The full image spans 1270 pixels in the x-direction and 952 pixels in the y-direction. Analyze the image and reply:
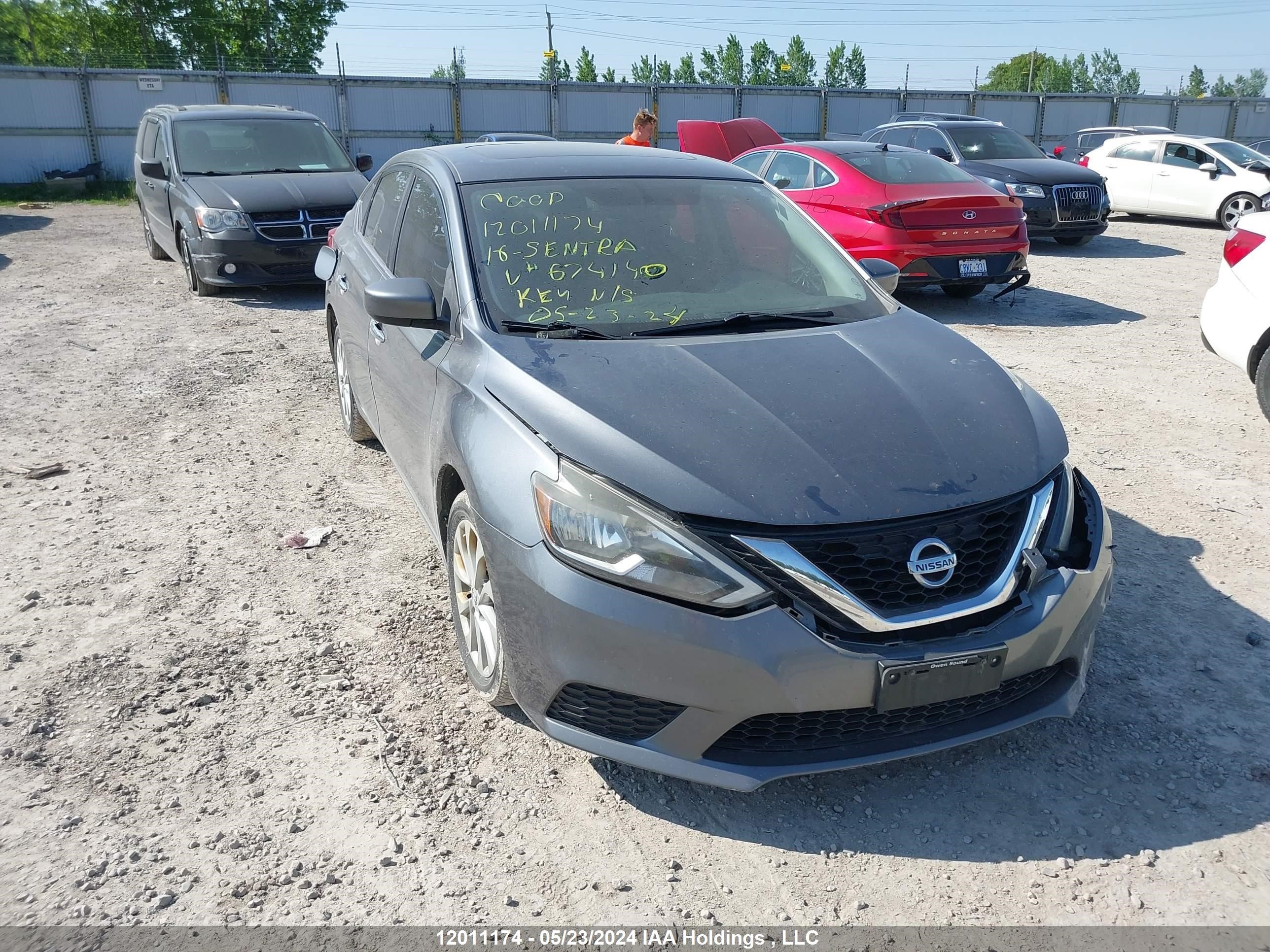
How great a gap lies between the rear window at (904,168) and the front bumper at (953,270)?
2.91 feet

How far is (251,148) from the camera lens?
10.6 m

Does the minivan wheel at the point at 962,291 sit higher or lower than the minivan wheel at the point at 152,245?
lower

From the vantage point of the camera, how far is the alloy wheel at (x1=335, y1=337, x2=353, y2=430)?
17.9ft

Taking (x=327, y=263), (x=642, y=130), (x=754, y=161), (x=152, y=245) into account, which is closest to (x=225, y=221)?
(x=152, y=245)

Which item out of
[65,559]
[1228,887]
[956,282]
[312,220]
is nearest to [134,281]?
[312,220]

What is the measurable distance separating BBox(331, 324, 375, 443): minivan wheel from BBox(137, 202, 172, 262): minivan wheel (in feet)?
25.7

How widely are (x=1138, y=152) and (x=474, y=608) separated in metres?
17.8

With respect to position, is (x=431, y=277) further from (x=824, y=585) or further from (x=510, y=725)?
(x=824, y=585)

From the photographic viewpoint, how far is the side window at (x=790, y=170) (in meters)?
10.3

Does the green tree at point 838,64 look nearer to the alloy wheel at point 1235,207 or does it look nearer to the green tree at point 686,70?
the green tree at point 686,70

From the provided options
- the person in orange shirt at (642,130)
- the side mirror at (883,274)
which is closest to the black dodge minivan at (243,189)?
the person in orange shirt at (642,130)

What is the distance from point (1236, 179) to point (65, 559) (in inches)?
682

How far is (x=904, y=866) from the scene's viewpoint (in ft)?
8.54

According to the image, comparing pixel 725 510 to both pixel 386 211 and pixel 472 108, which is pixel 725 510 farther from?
pixel 472 108
